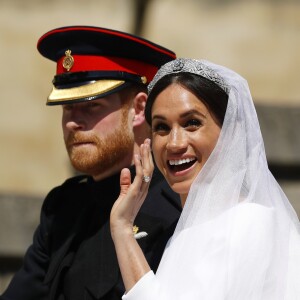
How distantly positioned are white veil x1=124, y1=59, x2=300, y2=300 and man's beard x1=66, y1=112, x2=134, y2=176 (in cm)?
50

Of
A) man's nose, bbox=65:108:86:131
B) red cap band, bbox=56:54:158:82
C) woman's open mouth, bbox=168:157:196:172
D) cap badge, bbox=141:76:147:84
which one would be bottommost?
man's nose, bbox=65:108:86:131

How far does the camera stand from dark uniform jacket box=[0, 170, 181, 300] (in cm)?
376

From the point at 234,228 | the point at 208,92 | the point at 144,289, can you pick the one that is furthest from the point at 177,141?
the point at 144,289

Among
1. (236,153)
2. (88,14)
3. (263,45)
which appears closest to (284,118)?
(263,45)

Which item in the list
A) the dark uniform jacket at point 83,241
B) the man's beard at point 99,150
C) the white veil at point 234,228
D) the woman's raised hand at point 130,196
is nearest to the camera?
the white veil at point 234,228

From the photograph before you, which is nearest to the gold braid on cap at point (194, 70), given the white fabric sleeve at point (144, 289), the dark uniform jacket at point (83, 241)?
the dark uniform jacket at point (83, 241)

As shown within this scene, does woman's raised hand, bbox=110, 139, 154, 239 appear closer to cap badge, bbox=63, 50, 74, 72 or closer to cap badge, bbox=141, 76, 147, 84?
cap badge, bbox=141, 76, 147, 84

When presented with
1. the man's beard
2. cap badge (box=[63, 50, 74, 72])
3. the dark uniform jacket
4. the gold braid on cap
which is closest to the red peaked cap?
cap badge (box=[63, 50, 74, 72])

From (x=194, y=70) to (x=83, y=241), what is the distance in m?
0.84

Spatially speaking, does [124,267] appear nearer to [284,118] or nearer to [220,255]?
[220,255]

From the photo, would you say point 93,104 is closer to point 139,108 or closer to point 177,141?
point 139,108

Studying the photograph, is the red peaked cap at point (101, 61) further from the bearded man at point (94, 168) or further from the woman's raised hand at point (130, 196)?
the woman's raised hand at point (130, 196)

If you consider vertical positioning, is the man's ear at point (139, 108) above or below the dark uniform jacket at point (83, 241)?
above

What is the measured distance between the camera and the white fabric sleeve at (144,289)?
3164mm
